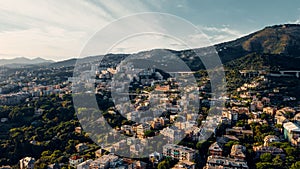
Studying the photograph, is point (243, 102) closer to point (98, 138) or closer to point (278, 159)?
point (278, 159)

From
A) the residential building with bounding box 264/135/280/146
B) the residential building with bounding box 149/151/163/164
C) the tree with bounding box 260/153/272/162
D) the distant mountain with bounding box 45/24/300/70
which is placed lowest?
the residential building with bounding box 149/151/163/164

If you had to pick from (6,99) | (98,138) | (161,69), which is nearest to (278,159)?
(98,138)

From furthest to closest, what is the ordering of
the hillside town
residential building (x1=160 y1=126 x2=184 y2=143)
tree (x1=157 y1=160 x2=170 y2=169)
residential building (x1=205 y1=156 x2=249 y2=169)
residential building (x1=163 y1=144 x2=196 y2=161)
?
residential building (x1=160 y1=126 x2=184 y2=143) < residential building (x1=163 y1=144 x2=196 y2=161) < the hillside town < tree (x1=157 y1=160 x2=170 y2=169) < residential building (x1=205 y1=156 x2=249 y2=169)

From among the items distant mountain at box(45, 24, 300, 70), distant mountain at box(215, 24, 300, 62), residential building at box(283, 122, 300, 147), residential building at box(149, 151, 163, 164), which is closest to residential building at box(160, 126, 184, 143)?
residential building at box(149, 151, 163, 164)

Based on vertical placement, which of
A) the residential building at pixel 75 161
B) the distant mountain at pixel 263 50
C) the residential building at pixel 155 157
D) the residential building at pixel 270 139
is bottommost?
the residential building at pixel 75 161

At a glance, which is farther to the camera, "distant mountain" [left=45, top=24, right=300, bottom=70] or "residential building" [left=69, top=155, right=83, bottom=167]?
"distant mountain" [left=45, top=24, right=300, bottom=70]

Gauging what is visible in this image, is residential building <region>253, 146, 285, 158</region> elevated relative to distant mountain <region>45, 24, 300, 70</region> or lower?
lower

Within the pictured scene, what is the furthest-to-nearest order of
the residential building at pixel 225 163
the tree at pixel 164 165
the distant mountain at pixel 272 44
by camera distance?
the distant mountain at pixel 272 44, the tree at pixel 164 165, the residential building at pixel 225 163

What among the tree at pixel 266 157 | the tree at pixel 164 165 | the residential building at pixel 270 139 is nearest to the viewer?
the tree at pixel 164 165

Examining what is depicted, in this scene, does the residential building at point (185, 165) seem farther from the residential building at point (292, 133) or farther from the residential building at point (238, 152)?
the residential building at point (292, 133)

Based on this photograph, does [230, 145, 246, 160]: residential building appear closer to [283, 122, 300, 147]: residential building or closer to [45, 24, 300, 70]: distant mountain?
[283, 122, 300, 147]: residential building

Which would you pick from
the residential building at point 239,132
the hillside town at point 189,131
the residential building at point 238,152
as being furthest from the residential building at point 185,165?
Result: the residential building at point 239,132
